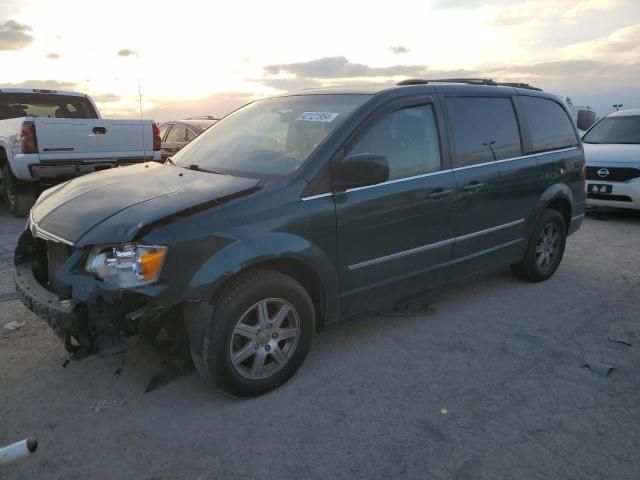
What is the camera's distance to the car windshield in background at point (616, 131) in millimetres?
8987

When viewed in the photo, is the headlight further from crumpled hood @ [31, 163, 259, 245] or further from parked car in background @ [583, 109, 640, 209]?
parked car in background @ [583, 109, 640, 209]

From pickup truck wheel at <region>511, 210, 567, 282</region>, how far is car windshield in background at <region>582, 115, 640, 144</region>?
4.72m

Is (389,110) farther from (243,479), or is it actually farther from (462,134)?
(243,479)

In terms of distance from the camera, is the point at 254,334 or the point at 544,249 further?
the point at 544,249

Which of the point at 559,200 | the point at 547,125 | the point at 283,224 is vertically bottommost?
the point at 559,200

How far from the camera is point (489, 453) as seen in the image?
2652 mm

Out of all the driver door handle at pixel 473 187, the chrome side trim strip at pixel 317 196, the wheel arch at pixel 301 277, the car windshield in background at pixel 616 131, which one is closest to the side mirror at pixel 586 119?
the car windshield in background at pixel 616 131

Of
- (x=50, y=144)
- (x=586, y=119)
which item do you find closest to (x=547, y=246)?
(x=586, y=119)

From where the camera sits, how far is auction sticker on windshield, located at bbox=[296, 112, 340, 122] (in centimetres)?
358

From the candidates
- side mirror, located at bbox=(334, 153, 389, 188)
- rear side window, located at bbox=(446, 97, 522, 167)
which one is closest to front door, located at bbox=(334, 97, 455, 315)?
side mirror, located at bbox=(334, 153, 389, 188)

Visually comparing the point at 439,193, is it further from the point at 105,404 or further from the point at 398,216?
the point at 105,404

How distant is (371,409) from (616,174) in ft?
23.1

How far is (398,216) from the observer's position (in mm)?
3629

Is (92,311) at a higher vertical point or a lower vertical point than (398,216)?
lower
